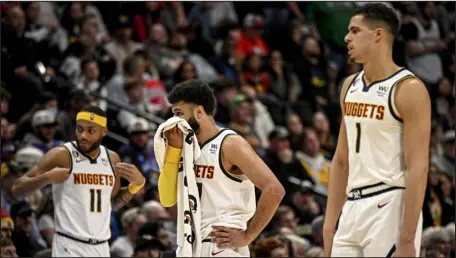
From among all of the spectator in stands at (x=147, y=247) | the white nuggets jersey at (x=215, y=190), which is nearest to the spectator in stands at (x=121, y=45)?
the spectator in stands at (x=147, y=247)

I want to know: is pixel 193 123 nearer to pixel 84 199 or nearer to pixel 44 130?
pixel 84 199

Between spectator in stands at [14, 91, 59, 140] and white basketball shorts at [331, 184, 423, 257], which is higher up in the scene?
spectator in stands at [14, 91, 59, 140]

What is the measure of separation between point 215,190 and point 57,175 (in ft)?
8.19

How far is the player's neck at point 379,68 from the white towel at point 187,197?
1211mm

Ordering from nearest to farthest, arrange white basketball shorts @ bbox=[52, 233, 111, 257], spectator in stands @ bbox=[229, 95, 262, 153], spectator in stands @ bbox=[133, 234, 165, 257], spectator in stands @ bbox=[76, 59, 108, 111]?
white basketball shorts @ bbox=[52, 233, 111, 257]
spectator in stands @ bbox=[133, 234, 165, 257]
spectator in stands @ bbox=[76, 59, 108, 111]
spectator in stands @ bbox=[229, 95, 262, 153]

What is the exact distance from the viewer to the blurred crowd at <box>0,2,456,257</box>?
11.0 metres

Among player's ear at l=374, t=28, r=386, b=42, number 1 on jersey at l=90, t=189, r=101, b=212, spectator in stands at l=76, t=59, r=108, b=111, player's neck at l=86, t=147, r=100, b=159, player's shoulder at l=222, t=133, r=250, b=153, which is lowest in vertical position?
number 1 on jersey at l=90, t=189, r=101, b=212

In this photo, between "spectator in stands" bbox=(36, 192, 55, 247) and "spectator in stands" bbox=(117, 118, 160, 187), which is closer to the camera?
"spectator in stands" bbox=(36, 192, 55, 247)

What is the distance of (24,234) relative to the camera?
33.2 feet

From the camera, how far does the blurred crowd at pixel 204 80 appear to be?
11.0 meters

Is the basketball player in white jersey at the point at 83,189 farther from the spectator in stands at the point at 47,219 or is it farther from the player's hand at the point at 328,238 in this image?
the player's hand at the point at 328,238

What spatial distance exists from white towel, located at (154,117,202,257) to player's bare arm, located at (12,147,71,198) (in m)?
2.41

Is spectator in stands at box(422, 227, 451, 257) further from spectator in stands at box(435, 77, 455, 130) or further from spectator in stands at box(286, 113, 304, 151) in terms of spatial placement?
spectator in stands at box(435, 77, 455, 130)

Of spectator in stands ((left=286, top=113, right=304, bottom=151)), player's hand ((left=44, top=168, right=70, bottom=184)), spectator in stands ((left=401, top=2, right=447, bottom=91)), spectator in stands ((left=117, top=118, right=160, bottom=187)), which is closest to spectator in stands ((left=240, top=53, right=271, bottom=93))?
spectator in stands ((left=286, top=113, right=304, bottom=151))
